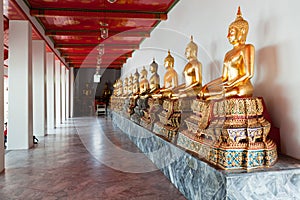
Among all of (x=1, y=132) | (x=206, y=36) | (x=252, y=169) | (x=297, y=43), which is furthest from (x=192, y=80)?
(x=1, y=132)

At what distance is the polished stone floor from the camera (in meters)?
2.50

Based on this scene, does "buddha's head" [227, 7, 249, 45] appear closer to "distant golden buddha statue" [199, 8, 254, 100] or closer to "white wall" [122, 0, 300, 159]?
"distant golden buddha statue" [199, 8, 254, 100]

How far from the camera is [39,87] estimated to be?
6008mm

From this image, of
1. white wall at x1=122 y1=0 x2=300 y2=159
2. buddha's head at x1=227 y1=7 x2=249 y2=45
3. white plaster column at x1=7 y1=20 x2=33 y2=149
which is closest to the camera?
white wall at x1=122 y1=0 x2=300 y2=159

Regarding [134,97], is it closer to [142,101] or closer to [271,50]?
[142,101]

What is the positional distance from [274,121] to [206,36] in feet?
5.31

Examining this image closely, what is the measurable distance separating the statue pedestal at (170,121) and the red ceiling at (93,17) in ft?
7.77

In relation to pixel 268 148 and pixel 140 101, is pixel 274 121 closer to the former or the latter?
pixel 268 148

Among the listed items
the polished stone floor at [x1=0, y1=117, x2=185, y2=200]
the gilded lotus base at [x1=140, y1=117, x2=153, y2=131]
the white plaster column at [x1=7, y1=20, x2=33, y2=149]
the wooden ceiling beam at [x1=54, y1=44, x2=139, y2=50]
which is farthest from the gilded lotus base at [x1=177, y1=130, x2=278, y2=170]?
the wooden ceiling beam at [x1=54, y1=44, x2=139, y2=50]

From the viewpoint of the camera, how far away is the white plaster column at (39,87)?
6016 millimetres

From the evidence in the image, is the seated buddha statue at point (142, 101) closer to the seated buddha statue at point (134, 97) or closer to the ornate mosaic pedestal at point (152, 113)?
the seated buddha statue at point (134, 97)

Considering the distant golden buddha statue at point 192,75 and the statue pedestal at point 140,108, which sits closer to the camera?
the distant golden buddha statue at point 192,75

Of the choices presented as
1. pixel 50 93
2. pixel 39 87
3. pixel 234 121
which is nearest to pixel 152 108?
pixel 234 121

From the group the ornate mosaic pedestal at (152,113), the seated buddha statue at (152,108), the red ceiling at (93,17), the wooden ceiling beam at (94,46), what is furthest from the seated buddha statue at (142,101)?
the wooden ceiling beam at (94,46)
